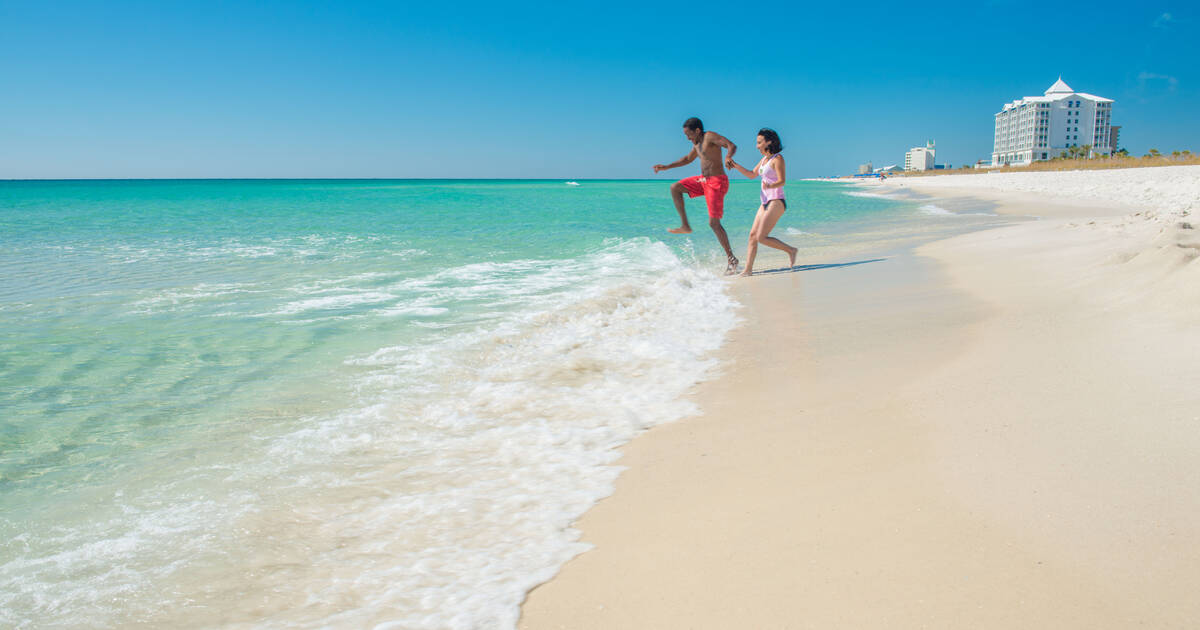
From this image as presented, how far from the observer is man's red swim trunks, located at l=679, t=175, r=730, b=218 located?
8688 millimetres

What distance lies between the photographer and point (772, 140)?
8250mm

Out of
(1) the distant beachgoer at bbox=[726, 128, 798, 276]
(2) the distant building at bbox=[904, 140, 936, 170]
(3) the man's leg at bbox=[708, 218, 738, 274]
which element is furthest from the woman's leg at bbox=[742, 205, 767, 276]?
(2) the distant building at bbox=[904, 140, 936, 170]

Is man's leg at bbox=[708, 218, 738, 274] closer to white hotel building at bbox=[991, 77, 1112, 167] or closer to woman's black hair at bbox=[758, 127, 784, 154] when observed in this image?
woman's black hair at bbox=[758, 127, 784, 154]

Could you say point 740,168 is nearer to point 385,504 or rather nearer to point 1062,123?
point 385,504

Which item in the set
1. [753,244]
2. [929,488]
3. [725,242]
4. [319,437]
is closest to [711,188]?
[725,242]

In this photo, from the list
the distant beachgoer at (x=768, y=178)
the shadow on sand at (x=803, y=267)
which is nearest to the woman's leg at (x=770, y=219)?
the distant beachgoer at (x=768, y=178)

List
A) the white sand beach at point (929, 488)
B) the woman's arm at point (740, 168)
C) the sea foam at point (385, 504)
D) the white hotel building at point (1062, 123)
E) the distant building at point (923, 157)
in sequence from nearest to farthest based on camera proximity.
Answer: the white sand beach at point (929, 488) → the sea foam at point (385, 504) → the woman's arm at point (740, 168) → the white hotel building at point (1062, 123) → the distant building at point (923, 157)

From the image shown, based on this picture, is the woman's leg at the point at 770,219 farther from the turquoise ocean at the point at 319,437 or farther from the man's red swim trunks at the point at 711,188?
the turquoise ocean at the point at 319,437

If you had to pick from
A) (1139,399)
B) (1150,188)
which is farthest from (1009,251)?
(1150,188)

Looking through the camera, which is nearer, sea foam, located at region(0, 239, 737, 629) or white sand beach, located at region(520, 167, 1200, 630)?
white sand beach, located at region(520, 167, 1200, 630)

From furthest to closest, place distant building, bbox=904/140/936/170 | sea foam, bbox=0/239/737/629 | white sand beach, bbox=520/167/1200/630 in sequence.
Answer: distant building, bbox=904/140/936/170 < sea foam, bbox=0/239/737/629 < white sand beach, bbox=520/167/1200/630

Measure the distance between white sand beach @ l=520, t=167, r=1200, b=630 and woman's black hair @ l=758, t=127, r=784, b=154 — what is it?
14.0 feet

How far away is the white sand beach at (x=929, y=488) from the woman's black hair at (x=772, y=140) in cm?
426

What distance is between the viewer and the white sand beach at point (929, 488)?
5.57 feet
